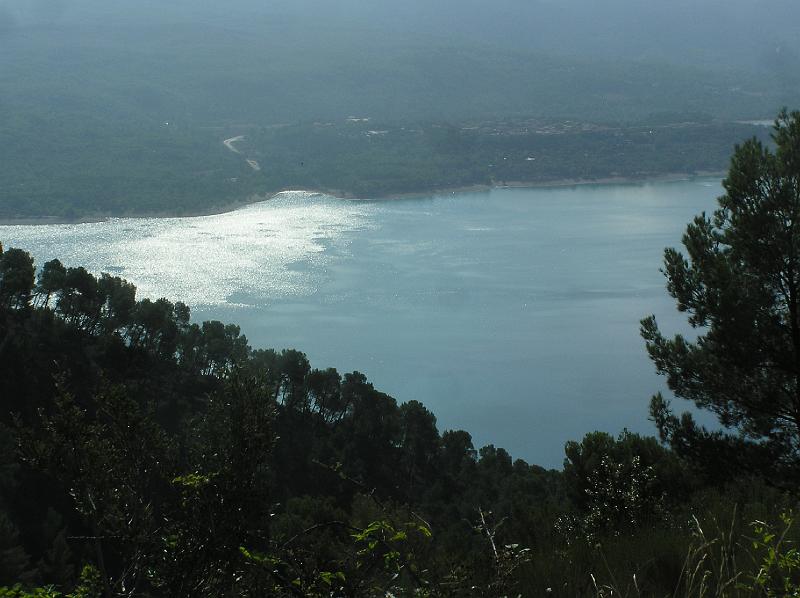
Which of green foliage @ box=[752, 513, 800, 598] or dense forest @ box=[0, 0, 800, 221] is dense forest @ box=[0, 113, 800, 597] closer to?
green foliage @ box=[752, 513, 800, 598]

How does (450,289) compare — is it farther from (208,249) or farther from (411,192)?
(411,192)

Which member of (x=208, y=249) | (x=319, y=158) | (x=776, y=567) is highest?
(x=319, y=158)

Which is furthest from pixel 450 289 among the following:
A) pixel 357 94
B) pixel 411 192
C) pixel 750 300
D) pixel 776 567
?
pixel 357 94

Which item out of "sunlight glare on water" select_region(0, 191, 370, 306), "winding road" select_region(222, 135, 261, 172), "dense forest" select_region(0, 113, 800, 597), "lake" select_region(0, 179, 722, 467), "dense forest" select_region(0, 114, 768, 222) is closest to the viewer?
"dense forest" select_region(0, 113, 800, 597)

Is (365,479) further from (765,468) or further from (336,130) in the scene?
(336,130)

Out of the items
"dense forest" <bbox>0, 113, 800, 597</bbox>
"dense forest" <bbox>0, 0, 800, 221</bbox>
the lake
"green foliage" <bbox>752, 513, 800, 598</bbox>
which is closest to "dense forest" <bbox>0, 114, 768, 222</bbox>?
"dense forest" <bbox>0, 0, 800, 221</bbox>

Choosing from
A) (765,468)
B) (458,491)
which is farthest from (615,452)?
(458,491)
